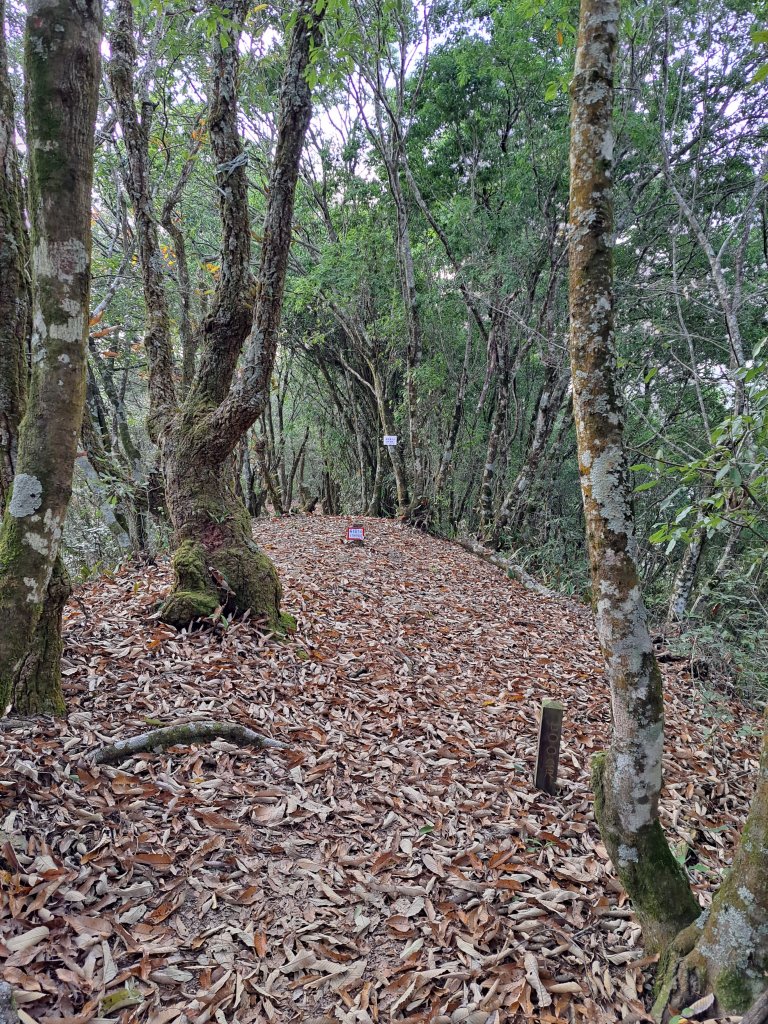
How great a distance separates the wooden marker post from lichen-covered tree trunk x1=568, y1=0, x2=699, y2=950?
79cm

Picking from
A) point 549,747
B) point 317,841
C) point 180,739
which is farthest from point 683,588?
point 180,739

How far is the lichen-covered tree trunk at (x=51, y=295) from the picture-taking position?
214 centimetres

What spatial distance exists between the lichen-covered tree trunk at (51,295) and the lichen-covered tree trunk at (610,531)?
6.87 feet

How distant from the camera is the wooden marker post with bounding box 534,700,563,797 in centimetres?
307

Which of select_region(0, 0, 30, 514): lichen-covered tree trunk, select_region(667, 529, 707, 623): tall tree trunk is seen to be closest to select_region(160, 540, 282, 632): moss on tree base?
select_region(0, 0, 30, 514): lichen-covered tree trunk

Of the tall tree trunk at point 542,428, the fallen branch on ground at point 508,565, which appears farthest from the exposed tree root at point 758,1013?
the tall tree trunk at point 542,428

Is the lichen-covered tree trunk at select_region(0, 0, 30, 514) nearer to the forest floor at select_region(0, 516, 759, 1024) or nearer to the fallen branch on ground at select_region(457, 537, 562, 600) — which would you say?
the forest floor at select_region(0, 516, 759, 1024)

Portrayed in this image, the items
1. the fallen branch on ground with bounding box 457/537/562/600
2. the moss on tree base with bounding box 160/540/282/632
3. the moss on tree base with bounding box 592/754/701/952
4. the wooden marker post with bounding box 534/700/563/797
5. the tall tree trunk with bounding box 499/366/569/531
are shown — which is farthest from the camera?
the tall tree trunk with bounding box 499/366/569/531

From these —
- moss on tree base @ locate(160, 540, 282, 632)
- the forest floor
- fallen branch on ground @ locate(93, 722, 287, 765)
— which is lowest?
the forest floor

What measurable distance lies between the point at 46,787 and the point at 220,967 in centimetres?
111

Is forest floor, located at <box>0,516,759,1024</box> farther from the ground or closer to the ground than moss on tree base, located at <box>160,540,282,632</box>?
closer to the ground

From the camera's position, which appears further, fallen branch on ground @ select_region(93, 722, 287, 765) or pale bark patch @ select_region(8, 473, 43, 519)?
fallen branch on ground @ select_region(93, 722, 287, 765)

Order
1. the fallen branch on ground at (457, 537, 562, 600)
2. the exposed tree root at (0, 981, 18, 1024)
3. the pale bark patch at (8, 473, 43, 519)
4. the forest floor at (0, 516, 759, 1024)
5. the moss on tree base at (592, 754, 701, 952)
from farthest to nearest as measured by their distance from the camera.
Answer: the fallen branch on ground at (457, 537, 562, 600), the pale bark patch at (8, 473, 43, 519), the moss on tree base at (592, 754, 701, 952), the forest floor at (0, 516, 759, 1024), the exposed tree root at (0, 981, 18, 1024)

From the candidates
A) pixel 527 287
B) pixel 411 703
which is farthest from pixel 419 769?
pixel 527 287
